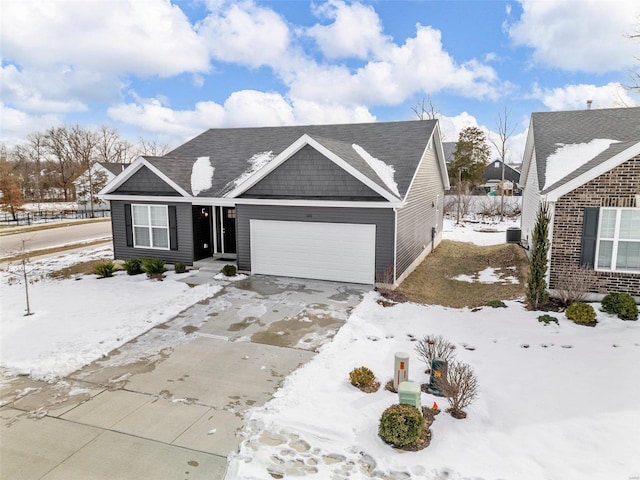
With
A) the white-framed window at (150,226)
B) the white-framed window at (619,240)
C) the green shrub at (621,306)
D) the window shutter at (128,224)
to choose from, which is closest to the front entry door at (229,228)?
the white-framed window at (150,226)

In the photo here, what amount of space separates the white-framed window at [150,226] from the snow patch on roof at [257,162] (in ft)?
10.9

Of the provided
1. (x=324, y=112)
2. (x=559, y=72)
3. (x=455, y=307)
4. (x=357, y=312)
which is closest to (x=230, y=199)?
(x=357, y=312)

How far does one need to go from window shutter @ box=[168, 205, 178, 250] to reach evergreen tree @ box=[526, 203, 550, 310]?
12594 millimetres

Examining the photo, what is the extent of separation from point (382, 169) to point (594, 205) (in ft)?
22.1

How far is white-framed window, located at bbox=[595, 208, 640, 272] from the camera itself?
408 inches

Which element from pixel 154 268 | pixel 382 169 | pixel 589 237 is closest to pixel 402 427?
pixel 589 237

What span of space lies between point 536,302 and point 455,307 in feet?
7.06

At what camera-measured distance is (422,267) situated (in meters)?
17.3

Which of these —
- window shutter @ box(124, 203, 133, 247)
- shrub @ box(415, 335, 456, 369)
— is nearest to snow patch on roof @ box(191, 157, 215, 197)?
window shutter @ box(124, 203, 133, 247)

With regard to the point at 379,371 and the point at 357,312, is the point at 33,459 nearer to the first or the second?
the point at 379,371

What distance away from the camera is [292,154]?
44.8 ft

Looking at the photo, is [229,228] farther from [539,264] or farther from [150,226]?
[539,264]

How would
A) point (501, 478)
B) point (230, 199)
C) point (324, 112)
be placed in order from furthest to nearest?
point (324, 112)
point (230, 199)
point (501, 478)

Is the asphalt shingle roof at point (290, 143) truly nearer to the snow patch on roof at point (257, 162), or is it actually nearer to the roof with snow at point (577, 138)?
the snow patch on roof at point (257, 162)
